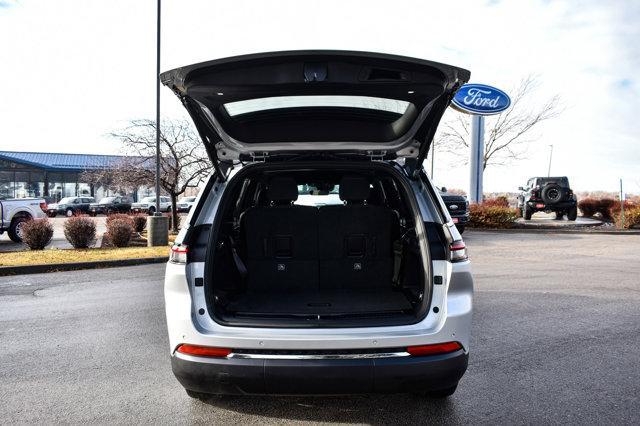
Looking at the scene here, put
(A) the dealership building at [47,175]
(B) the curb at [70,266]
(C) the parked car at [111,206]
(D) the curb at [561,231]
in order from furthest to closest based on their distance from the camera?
(A) the dealership building at [47,175] → (C) the parked car at [111,206] → (D) the curb at [561,231] → (B) the curb at [70,266]

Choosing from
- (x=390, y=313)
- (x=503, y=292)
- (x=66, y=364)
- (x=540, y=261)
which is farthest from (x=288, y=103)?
(x=540, y=261)

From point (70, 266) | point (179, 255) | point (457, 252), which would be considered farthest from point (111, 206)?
point (457, 252)

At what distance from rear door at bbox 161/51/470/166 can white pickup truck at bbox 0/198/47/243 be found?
13.2 meters

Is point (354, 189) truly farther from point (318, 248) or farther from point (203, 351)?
point (203, 351)

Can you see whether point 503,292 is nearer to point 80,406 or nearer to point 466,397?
point 466,397

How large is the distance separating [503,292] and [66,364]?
5.67 meters

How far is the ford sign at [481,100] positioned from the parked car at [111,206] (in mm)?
27661

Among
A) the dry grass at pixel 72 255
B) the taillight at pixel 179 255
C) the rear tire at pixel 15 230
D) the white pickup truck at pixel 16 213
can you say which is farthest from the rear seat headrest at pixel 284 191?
the rear tire at pixel 15 230

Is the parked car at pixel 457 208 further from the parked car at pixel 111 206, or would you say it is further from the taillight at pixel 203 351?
the parked car at pixel 111 206

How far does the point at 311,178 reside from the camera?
536 centimetres

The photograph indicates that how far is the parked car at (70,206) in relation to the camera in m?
37.4

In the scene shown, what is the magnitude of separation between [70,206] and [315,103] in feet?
132

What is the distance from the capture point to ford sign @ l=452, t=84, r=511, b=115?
20922 mm

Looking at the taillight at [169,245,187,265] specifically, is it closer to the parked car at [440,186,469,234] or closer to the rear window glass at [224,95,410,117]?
the rear window glass at [224,95,410,117]
